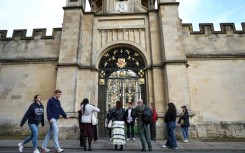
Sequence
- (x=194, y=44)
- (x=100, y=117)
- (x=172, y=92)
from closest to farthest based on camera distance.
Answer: (x=172, y=92) → (x=100, y=117) → (x=194, y=44)

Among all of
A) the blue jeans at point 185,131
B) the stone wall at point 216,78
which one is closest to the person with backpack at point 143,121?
the blue jeans at point 185,131

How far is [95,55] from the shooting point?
39.1 feet

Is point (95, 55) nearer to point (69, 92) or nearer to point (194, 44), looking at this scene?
point (69, 92)

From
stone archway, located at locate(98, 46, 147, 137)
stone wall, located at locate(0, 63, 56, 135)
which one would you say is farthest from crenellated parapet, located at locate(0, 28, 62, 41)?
stone archway, located at locate(98, 46, 147, 137)

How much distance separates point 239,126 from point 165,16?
23.6 feet

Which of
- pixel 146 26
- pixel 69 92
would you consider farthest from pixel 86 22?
pixel 69 92

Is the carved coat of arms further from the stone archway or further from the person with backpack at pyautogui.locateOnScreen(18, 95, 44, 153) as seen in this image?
the person with backpack at pyautogui.locateOnScreen(18, 95, 44, 153)

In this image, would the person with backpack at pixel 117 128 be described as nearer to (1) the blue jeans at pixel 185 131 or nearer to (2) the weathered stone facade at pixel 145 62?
(1) the blue jeans at pixel 185 131

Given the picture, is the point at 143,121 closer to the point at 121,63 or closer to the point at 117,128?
the point at 117,128

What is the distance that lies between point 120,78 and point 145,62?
172 cm

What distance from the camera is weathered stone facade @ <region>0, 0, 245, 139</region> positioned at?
1069cm

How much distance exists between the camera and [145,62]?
11.8 meters

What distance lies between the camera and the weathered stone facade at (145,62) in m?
10.7

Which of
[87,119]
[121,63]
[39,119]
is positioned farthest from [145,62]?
[39,119]
